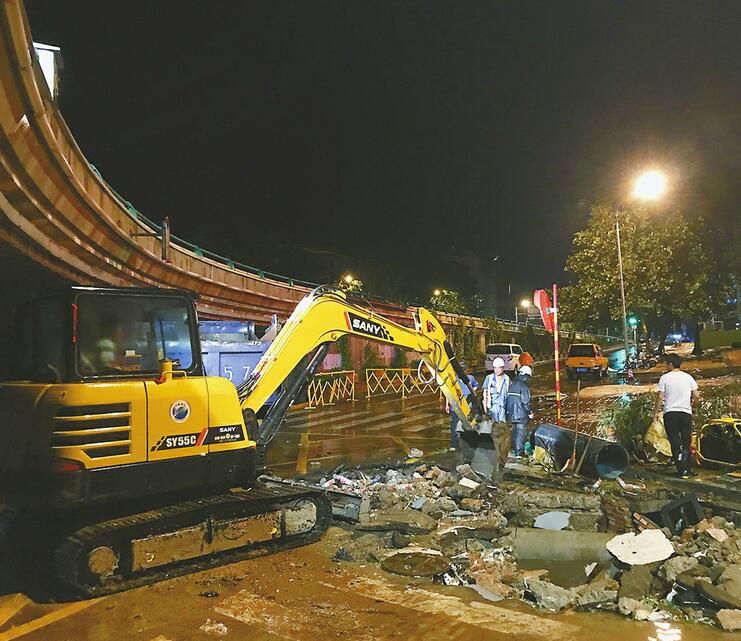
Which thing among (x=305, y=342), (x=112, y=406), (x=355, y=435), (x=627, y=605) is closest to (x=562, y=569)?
(x=627, y=605)

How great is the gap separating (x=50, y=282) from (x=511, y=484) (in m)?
12.9

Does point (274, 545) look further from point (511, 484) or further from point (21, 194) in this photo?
point (21, 194)

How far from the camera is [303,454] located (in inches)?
490

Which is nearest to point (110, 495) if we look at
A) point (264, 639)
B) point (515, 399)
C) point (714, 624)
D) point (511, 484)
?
point (264, 639)

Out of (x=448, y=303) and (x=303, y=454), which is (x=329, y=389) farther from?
(x=448, y=303)

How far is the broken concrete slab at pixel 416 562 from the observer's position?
18.6ft

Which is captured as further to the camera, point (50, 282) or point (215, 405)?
point (50, 282)

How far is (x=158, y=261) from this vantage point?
1950 centimetres

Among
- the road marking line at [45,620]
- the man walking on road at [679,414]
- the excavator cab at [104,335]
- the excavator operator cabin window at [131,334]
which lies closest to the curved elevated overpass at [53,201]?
the excavator cab at [104,335]

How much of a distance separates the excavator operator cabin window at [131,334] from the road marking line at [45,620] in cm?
197

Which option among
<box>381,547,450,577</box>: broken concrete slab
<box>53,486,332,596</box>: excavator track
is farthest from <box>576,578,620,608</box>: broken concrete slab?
<box>53,486,332,596</box>: excavator track

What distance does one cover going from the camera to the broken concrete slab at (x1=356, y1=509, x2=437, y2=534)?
6934 millimetres

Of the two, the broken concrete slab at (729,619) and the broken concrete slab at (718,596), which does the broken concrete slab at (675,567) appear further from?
the broken concrete slab at (729,619)

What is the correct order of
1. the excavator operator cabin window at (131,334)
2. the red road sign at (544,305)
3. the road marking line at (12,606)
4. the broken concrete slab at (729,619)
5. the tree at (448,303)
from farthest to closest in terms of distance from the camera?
the tree at (448,303), the red road sign at (544,305), the excavator operator cabin window at (131,334), the road marking line at (12,606), the broken concrete slab at (729,619)
